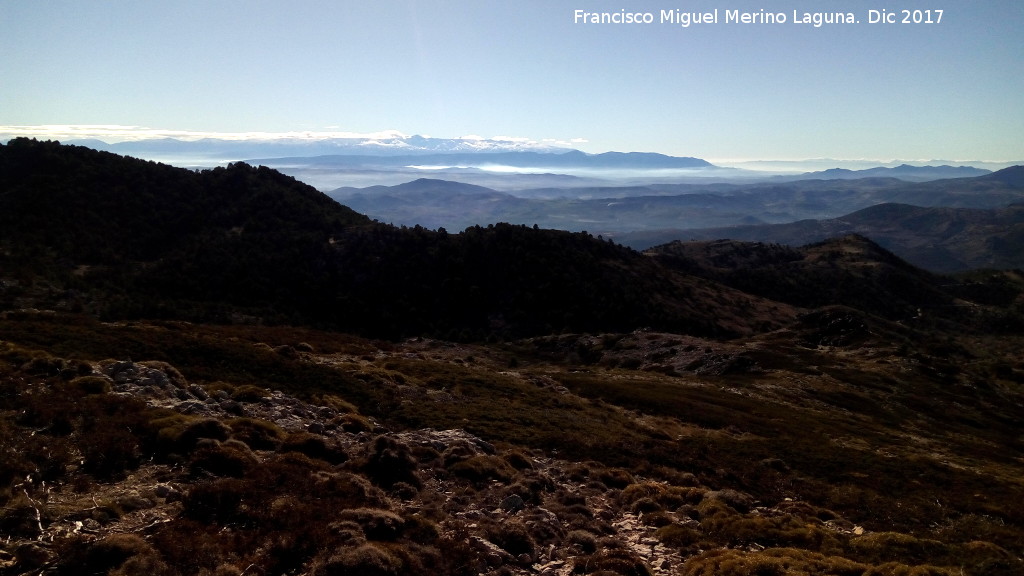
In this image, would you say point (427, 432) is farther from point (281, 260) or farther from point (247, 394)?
point (281, 260)

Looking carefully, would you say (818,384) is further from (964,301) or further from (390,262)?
(964,301)

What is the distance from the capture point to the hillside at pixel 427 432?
49.4 feet

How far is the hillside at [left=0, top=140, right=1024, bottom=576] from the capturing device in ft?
49.4

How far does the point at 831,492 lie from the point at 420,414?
76.4 feet

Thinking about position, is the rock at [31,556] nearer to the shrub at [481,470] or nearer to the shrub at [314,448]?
the shrub at [314,448]

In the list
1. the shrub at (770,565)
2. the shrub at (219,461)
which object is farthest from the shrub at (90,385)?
the shrub at (770,565)

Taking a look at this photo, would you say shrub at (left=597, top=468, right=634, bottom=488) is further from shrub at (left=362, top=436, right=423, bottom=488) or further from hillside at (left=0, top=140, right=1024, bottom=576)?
shrub at (left=362, top=436, right=423, bottom=488)

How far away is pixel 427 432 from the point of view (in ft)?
93.5

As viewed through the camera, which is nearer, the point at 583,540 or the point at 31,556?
the point at 31,556

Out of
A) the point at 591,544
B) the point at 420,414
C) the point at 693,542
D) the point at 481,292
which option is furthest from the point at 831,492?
the point at 481,292

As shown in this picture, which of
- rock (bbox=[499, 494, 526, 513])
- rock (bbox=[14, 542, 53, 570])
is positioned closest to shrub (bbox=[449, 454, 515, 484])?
rock (bbox=[499, 494, 526, 513])

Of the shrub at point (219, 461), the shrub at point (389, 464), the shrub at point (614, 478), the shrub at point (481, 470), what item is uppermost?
the shrub at point (219, 461)

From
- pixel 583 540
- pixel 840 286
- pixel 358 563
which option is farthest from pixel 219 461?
pixel 840 286

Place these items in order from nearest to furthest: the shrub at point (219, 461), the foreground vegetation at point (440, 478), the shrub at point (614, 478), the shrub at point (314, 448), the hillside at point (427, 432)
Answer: the foreground vegetation at point (440, 478), the hillside at point (427, 432), the shrub at point (219, 461), the shrub at point (314, 448), the shrub at point (614, 478)
